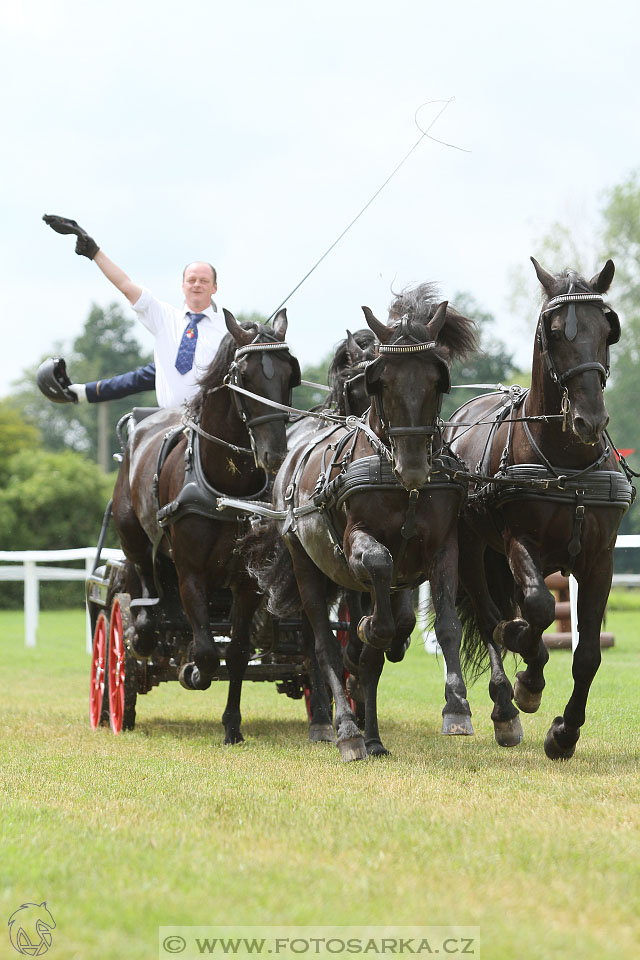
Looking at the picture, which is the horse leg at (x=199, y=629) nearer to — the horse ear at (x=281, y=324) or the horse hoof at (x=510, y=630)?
the horse ear at (x=281, y=324)

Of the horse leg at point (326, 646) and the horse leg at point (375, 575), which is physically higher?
the horse leg at point (375, 575)

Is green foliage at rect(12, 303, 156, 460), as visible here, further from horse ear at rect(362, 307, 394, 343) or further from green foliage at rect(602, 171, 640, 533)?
horse ear at rect(362, 307, 394, 343)

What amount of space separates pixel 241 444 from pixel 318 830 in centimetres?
344

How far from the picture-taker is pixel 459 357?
6.73m

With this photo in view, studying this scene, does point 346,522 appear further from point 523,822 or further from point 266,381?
point 523,822

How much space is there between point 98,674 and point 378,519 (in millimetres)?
3825

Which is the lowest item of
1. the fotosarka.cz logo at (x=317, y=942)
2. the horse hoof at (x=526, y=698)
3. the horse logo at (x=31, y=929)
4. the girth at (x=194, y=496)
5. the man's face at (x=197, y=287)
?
the horse hoof at (x=526, y=698)

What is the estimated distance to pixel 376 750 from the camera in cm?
634

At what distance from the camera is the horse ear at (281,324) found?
7.00 m

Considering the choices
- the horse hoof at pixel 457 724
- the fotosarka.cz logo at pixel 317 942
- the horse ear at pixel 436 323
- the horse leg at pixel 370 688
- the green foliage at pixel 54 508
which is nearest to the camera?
the fotosarka.cz logo at pixel 317 942

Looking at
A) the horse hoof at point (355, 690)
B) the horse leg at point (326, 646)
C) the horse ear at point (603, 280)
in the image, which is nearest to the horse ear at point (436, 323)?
the horse ear at point (603, 280)

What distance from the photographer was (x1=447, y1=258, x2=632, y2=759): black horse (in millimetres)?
5500

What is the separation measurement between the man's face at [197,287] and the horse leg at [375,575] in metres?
2.99

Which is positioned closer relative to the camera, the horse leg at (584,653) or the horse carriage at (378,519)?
the horse carriage at (378,519)
